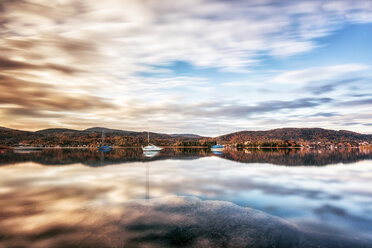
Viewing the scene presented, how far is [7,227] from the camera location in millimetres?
9664

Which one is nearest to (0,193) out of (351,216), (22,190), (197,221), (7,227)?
(22,190)

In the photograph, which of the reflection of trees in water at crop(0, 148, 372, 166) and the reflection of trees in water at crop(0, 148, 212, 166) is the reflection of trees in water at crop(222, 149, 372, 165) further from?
the reflection of trees in water at crop(0, 148, 212, 166)

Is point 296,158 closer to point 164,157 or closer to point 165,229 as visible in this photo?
point 164,157

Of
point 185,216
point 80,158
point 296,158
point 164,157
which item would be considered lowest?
point 80,158

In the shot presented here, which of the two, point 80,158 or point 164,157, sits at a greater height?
point 164,157

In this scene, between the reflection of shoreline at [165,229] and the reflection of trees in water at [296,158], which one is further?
the reflection of trees in water at [296,158]

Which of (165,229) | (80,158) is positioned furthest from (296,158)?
(165,229)

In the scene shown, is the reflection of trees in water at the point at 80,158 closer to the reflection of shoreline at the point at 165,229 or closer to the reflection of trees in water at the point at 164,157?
the reflection of trees in water at the point at 164,157

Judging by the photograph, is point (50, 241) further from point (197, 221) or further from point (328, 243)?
point (328, 243)

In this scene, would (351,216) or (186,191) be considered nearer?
(351,216)

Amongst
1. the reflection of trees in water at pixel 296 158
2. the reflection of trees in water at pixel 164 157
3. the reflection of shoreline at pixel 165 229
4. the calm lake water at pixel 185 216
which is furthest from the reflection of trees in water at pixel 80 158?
the reflection of shoreline at pixel 165 229

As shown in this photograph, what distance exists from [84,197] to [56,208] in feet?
8.82

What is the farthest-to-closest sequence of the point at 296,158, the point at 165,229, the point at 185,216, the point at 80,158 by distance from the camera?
the point at 80,158, the point at 296,158, the point at 185,216, the point at 165,229

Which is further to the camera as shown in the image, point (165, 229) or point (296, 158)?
point (296, 158)
